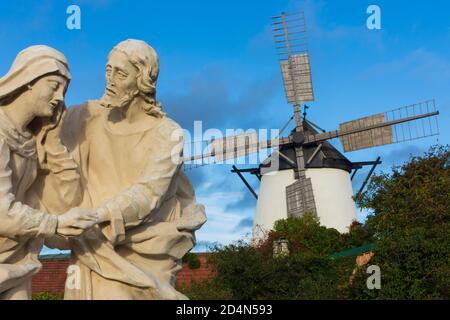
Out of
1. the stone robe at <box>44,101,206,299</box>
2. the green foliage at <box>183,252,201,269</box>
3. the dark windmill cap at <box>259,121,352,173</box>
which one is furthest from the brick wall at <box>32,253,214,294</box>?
the stone robe at <box>44,101,206,299</box>

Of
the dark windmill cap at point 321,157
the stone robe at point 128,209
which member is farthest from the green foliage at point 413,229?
the stone robe at point 128,209

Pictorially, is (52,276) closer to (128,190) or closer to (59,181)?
(59,181)

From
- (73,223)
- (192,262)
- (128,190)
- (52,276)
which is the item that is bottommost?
(73,223)

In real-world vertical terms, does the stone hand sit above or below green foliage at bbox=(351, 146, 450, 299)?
below

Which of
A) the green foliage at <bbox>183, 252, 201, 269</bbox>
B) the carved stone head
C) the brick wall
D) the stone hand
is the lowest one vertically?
the stone hand

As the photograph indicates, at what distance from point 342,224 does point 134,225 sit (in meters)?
30.8

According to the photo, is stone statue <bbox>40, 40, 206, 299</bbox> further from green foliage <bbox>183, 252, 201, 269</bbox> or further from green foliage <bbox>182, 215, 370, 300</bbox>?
green foliage <bbox>183, 252, 201, 269</bbox>

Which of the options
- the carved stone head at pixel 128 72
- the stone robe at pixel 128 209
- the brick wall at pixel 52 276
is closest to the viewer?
the stone robe at pixel 128 209

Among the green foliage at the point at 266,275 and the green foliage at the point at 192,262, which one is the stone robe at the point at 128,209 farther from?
the green foliage at the point at 192,262

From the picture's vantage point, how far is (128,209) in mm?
5023

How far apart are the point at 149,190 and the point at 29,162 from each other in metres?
0.82

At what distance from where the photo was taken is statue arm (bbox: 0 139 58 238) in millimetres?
4641

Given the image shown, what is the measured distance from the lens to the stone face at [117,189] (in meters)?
5.04

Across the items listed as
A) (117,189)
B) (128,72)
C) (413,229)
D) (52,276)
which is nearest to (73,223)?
(117,189)
